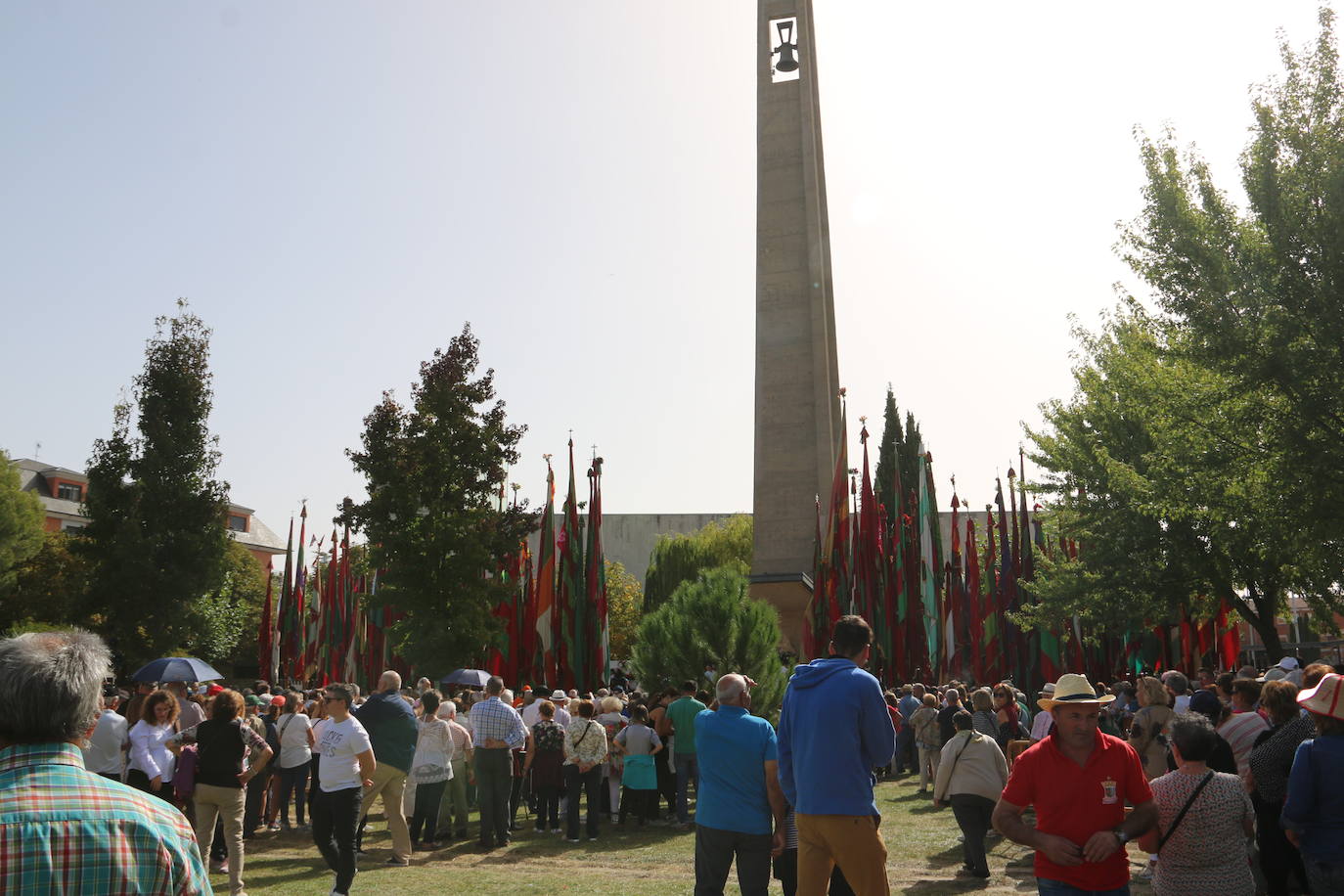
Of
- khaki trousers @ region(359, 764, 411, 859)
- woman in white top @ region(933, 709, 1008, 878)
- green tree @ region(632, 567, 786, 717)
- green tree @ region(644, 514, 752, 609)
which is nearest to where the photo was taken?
woman in white top @ region(933, 709, 1008, 878)

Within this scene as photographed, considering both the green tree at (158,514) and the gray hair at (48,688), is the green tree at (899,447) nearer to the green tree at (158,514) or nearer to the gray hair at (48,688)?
the green tree at (158,514)

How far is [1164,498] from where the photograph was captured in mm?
16562

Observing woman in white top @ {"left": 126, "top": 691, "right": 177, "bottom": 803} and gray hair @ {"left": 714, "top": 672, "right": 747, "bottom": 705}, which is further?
woman in white top @ {"left": 126, "top": 691, "right": 177, "bottom": 803}

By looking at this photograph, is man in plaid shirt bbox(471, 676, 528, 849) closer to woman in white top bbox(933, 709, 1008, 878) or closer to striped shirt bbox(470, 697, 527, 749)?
striped shirt bbox(470, 697, 527, 749)

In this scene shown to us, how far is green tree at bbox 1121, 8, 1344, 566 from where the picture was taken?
36.7 feet

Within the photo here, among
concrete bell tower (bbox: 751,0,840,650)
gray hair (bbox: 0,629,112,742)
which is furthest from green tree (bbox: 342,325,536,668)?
gray hair (bbox: 0,629,112,742)

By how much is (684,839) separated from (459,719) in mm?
4768

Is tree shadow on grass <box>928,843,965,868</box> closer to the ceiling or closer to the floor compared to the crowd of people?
closer to the floor

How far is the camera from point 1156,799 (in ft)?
16.5

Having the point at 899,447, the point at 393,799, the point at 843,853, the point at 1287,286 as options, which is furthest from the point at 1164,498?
the point at 899,447

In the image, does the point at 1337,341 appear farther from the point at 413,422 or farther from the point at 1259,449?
the point at 413,422

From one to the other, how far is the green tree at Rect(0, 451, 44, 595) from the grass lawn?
3996cm

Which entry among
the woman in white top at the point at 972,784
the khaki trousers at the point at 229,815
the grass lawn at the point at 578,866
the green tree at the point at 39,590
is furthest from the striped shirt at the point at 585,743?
the green tree at the point at 39,590

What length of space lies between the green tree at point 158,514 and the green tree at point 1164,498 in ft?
71.3
